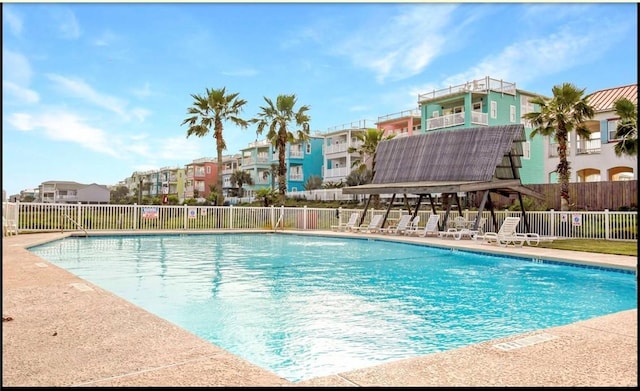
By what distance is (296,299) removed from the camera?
7551mm

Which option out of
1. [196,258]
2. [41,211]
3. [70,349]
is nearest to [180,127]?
[41,211]

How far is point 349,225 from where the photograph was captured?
22.8 meters

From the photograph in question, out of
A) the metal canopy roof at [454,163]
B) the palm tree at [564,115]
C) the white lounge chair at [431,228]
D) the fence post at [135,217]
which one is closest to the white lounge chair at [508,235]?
the metal canopy roof at [454,163]

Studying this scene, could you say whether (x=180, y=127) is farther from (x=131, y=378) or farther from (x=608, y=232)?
(x=131, y=378)

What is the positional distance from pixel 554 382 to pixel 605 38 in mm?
2324

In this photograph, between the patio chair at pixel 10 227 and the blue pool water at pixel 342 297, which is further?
the patio chair at pixel 10 227

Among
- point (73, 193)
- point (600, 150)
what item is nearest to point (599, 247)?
point (600, 150)

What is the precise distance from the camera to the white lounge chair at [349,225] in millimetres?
22828

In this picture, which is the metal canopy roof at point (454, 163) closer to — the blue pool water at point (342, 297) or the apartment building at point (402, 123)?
the blue pool water at point (342, 297)

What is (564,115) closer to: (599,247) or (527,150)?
(599,247)

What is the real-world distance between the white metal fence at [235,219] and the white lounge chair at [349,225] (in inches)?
24.5

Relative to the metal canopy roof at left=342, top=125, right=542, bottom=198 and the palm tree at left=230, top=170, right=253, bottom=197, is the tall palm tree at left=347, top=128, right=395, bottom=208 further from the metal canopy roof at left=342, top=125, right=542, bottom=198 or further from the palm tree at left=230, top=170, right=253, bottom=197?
the palm tree at left=230, top=170, right=253, bottom=197

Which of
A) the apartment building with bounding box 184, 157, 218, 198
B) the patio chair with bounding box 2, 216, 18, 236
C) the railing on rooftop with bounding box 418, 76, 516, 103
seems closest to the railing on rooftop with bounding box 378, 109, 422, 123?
the railing on rooftop with bounding box 418, 76, 516, 103

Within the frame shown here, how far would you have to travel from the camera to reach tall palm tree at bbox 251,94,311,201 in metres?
31.5
